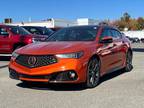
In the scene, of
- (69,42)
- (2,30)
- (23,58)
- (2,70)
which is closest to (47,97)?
(23,58)

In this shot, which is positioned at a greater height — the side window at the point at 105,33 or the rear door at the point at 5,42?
the side window at the point at 105,33

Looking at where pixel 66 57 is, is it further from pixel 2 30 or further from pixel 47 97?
pixel 2 30

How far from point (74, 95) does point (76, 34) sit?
240 centimetres

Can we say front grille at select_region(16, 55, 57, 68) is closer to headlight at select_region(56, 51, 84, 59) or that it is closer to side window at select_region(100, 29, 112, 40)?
headlight at select_region(56, 51, 84, 59)

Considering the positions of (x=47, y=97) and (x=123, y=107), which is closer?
(x=123, y=107)

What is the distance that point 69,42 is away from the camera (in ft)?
32.1

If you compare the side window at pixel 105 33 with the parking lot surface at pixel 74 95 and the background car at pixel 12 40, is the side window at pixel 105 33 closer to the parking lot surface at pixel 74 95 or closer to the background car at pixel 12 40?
the parking lot surface at pixel 74 95

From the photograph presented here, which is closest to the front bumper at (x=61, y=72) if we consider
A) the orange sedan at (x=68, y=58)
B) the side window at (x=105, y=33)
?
the orange sedan at (x=68, y=58)

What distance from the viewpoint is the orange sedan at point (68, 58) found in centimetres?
884

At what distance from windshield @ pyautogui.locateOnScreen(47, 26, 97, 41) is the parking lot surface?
Answer: 121 centimetres

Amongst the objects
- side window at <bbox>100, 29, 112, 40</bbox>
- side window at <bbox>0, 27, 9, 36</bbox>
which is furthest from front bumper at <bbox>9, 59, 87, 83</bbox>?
side window at <bbox>0, 27, 9, 36</bbox>

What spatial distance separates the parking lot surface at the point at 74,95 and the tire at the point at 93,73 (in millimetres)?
135

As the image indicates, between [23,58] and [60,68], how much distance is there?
0.97 m

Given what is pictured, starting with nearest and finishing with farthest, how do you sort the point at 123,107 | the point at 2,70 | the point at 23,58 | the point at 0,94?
the point at 123,107 → the point at 0,94 → the point at 23,58 → the point at 2,70
